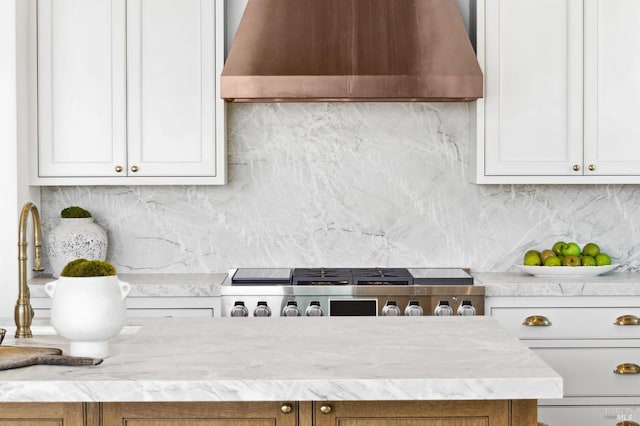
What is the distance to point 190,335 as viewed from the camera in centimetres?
256

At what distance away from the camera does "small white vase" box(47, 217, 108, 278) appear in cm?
416

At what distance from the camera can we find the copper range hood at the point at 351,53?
3.84 metres

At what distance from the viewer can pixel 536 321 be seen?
390 cm

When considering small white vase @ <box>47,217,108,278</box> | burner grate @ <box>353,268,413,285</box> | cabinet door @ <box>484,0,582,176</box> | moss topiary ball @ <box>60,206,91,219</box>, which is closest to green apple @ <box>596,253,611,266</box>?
cabinet door @ <box>484,0,582,176</box>

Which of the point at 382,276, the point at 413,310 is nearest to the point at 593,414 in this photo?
the point at 413,310

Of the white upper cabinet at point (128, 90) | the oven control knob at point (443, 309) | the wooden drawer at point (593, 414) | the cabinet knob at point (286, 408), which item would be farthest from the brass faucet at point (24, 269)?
the wooden drawer at point (593, 414)

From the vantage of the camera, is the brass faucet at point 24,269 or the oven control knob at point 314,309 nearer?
the brass faucet at point 24,269

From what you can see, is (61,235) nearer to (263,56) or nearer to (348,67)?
(263,56)

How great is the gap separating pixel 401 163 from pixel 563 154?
831 millimetres

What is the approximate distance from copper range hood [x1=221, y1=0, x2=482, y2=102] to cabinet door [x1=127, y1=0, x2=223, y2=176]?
0.87ft

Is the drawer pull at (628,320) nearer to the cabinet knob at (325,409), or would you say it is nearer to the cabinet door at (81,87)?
the cabinet knob at (325,409)

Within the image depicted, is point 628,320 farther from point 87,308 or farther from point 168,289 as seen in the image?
point 87,308

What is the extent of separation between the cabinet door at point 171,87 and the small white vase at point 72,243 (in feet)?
1.23

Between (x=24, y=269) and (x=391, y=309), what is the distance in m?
1.85
